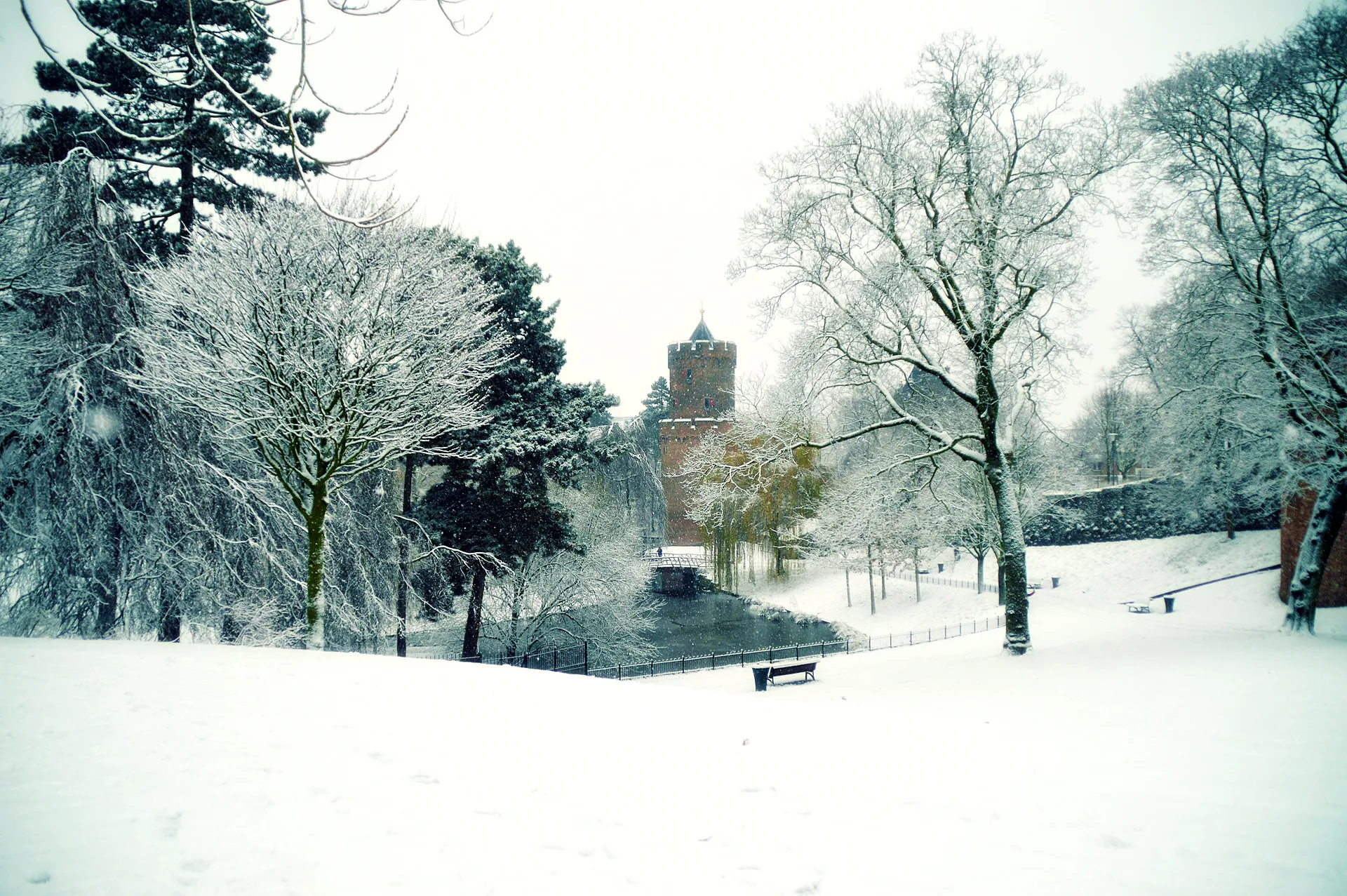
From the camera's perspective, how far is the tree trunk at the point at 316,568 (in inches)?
369

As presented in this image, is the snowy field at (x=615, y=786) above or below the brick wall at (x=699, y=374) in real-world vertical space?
below

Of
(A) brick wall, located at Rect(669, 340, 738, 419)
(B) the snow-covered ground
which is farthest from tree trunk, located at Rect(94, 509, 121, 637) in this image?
(A) brick wall, located at Rect(669, 340, 738, 419)

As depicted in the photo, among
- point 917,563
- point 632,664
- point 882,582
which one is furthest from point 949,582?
point 632,664

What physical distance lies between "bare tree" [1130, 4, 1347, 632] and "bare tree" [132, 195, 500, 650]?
12.2 m

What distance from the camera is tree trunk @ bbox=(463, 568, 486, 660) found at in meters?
15.4

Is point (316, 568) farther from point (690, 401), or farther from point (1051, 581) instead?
point (690, 401)

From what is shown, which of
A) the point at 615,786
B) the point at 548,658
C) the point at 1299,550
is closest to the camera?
the point at 615,786

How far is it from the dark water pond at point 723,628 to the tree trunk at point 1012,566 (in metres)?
11.3

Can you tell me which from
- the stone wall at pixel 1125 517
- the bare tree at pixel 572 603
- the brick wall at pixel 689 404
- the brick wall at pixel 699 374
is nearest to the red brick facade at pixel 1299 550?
the stone wall at pixel 1125 517

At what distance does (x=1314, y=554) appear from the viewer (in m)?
10.1

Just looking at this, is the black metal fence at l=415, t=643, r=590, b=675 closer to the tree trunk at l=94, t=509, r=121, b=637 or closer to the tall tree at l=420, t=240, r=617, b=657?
the tall tree at l=420, t=240, r=617, b=657

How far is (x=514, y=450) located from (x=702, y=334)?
4053 centimetres

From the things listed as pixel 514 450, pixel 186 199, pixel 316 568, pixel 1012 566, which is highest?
pixel 186 199

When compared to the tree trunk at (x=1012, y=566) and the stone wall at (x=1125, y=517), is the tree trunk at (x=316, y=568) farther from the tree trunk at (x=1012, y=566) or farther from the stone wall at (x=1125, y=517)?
the stone wall at (x=1125, y=517)
